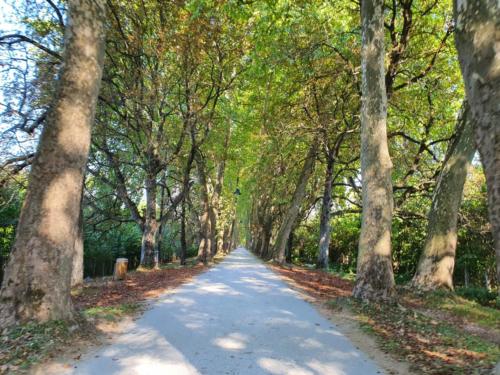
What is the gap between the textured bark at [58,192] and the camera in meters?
5.52

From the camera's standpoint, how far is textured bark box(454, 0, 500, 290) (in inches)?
132

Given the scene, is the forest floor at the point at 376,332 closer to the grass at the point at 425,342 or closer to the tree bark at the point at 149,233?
the grass at the point at 425,342

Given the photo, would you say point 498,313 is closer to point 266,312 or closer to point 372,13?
point 266,312

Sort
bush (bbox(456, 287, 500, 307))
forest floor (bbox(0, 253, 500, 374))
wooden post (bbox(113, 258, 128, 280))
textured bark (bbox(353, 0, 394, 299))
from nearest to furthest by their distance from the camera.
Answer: forest floor (bbox(0, 253, 500, 374)) → textured bark (bbox(353, 0, 394, 299)) → wooden post (bbox(113, 258, 128, 280)) → bush (bbox(456, 287, 500, 307))

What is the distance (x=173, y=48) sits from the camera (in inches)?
551

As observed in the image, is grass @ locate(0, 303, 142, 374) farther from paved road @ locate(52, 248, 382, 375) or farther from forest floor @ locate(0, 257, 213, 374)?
paved road @ locate(52, 248, 382, 375)

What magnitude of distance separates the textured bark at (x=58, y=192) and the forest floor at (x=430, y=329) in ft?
15.5

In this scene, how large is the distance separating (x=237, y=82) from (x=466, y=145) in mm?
10926

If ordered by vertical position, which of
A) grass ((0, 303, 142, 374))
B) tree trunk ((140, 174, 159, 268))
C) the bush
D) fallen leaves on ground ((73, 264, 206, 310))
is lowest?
the bush

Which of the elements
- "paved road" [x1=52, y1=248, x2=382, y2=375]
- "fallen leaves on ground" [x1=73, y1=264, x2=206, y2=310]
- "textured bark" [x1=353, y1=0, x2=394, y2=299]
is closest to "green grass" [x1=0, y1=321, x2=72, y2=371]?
"paved road" [x1=52, y1=248, x2=382, y2=375]

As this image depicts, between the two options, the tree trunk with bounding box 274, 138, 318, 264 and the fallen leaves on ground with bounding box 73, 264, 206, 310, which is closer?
the fallen leaves on ground with bounding box 73, 264, 206, 310

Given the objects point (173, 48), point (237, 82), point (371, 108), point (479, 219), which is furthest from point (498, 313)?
point (237, 82)

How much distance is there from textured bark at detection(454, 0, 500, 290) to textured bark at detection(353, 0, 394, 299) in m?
5.54

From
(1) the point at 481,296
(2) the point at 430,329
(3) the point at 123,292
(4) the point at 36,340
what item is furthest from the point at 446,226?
(4) the point at 36,340
